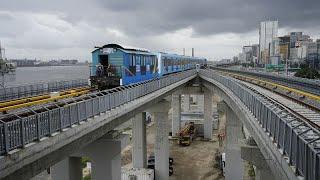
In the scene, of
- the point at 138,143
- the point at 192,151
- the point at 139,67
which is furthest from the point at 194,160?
the point at 139,67

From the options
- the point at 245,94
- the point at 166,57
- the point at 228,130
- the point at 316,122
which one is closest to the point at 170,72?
the point at 166,57

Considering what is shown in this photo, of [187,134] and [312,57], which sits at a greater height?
[312,57]

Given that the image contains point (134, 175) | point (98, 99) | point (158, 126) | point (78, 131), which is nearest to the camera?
point (78, 131)

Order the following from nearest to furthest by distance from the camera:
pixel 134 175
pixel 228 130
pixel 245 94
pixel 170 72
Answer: pixel 245 94
pixel 134 175
pixel 228 130
pixel 170 72

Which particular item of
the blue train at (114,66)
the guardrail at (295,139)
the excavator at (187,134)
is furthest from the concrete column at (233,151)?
the guardrail at (295,139)

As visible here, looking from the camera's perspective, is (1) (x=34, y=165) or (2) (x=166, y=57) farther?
(2) (x=166, y=57)

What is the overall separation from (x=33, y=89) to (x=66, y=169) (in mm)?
7048

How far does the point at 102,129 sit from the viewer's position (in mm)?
14789

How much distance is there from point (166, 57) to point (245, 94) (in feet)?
73.3

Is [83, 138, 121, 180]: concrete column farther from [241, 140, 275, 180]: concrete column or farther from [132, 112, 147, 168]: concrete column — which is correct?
[132, 112, 147, 168]: concrete column

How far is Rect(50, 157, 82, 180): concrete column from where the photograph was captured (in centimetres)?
2042

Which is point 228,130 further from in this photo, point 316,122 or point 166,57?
point 316,122

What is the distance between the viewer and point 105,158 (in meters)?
18.8

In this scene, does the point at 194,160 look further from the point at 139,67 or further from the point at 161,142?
the point at 139,67
